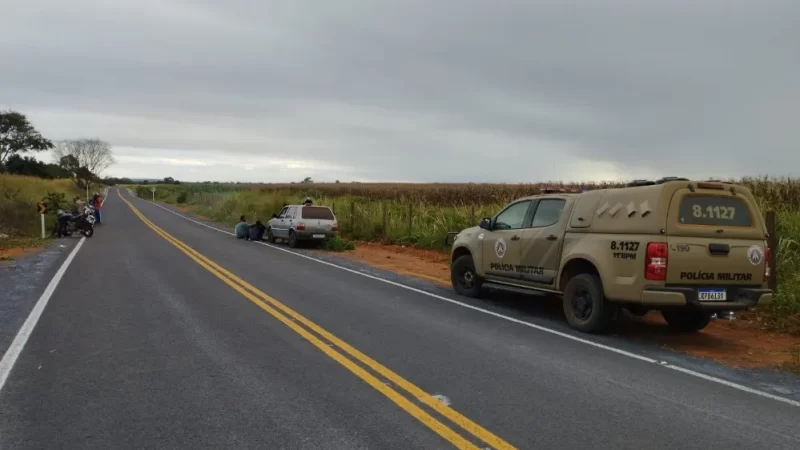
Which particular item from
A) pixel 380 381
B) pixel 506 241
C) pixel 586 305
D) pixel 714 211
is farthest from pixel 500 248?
pixel 380 381

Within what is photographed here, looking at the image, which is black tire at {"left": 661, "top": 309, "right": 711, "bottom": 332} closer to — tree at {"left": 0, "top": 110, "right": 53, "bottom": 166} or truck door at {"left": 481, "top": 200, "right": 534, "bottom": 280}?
truck door at {"left": 481, "top": 200, "right": 534, "bottom": 280}

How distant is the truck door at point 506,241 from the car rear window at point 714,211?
276 cm

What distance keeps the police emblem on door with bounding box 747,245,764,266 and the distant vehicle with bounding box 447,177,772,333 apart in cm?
1

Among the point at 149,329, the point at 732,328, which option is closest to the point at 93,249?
the point at 149,329

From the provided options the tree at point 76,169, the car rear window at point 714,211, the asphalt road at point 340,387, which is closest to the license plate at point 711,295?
the car rear window at point 714,211

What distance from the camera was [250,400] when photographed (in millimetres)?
5406

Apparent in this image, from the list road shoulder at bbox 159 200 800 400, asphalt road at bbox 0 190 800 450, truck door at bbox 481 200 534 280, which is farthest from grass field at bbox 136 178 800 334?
asphalt road at bbox 0 190 800 450

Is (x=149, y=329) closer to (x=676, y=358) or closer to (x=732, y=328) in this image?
(x=676, y=358)

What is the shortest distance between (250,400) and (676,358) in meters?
4.82

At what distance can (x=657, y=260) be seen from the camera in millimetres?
7586

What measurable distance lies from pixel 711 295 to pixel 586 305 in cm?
154

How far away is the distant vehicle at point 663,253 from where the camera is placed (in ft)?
25.1

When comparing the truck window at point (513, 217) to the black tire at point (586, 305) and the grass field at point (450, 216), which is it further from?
the grass field at point (450, 216)

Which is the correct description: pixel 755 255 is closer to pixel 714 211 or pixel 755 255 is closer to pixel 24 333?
pixel 714 211
